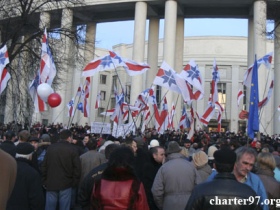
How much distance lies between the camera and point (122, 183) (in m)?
3.33

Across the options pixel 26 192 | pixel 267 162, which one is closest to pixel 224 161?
pixel 267 162

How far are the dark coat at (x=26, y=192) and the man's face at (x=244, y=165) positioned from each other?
82.8 inches

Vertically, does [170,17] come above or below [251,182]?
above

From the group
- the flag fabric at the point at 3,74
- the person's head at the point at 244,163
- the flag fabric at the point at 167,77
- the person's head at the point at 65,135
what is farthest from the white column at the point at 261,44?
the person's head at the point at 244,163

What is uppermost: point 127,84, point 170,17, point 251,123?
point 170,17

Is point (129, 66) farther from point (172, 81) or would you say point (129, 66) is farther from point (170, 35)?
point (170, 35)

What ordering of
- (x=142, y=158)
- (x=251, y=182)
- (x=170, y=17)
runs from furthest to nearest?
(x=170, y=17) → (x=142, y=158) → (x=251, y=182)

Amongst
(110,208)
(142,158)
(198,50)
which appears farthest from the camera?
(198,50)

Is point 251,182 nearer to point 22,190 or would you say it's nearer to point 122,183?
point 122,183

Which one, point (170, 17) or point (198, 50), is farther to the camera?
point (198, 50)

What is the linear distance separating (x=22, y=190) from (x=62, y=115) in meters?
33.9

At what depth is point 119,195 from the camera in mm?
3291

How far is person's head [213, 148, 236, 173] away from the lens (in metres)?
3.28

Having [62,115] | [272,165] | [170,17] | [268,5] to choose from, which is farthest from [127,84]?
[272,165]
